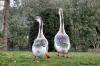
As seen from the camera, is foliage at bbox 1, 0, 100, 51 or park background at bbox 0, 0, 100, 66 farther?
foliage at bbox 1, 0, 100, 51

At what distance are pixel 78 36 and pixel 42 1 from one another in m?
5.49

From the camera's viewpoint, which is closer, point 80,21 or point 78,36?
point 78,36

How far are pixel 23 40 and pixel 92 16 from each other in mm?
6968

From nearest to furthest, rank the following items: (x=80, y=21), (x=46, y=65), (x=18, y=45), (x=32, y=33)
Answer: (x=46, y=65), (x=32, y=33), (x=18, y=45), (x=80, y=21)

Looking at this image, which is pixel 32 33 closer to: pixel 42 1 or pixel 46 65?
pixel 42 1

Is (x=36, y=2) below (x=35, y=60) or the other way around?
the other way around

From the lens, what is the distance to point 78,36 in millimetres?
26984

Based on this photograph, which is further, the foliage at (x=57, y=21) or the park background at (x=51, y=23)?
the foliage at (x=57, y=21)

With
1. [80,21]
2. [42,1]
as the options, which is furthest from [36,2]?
[80,21]

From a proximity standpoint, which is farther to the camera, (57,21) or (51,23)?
(57,21)

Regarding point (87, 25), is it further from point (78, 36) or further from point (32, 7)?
point (32, 7)

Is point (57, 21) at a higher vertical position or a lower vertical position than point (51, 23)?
higher

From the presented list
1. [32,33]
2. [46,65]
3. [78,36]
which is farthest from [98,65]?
[78,36]

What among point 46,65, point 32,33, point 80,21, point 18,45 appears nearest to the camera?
point 46,65
